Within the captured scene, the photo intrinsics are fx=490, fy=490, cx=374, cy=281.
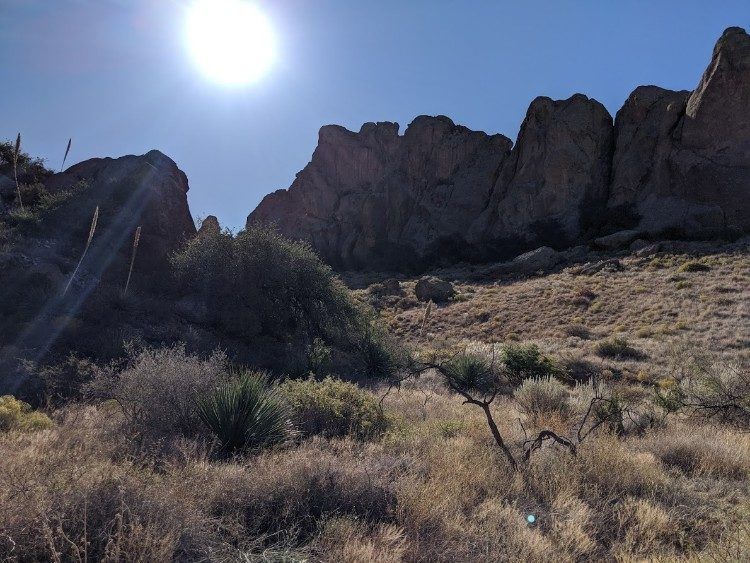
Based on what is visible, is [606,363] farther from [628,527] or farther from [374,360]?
[628,527]

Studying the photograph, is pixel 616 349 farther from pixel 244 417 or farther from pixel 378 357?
pixel 244 417

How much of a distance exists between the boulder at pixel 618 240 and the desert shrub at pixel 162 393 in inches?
1531

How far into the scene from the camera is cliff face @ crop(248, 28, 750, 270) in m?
38.1

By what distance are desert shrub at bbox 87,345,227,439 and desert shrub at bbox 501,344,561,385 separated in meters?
11.0

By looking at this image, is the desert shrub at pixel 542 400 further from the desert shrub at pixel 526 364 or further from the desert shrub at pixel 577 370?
the desert shrub at pixel 577 370

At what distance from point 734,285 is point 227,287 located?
84.0 ft

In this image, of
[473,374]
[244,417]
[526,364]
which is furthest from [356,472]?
[526,364]

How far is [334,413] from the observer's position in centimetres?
727

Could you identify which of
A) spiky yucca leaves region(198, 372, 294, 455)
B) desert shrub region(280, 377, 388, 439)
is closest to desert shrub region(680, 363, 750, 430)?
desert shrub region(280, 377, 388, 439)

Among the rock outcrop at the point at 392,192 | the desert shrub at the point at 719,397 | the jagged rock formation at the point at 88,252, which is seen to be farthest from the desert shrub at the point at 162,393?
the rock outcrop at the point at 392,192

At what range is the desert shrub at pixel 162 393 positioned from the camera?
6.31m

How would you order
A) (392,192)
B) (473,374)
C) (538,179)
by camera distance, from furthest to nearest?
1. (392,192)
2. (538,179)
3. (473,374)

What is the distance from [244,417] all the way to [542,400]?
6.03 meters

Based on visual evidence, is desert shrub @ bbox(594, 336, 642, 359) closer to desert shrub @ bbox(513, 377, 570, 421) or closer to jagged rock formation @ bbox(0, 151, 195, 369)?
desert shrub @ bbox(513, 377, 570, 421)
